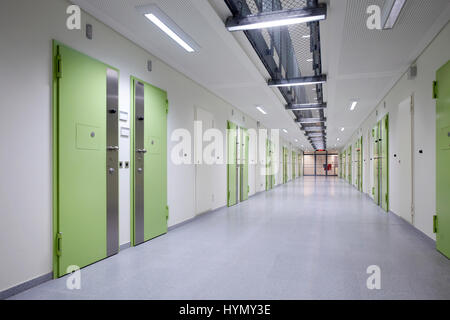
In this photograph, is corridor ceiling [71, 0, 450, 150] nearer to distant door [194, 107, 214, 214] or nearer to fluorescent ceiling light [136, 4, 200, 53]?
fluorescent ceiling light [136, 4, 200, 53]

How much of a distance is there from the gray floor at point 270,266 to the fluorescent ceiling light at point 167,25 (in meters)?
2.78

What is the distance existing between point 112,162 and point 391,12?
3599 mm

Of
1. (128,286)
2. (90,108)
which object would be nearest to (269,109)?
(90,108)

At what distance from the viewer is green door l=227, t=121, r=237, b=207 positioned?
7.75 m

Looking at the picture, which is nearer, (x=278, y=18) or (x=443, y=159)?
(x=278, y=18)

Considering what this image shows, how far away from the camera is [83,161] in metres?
3.10

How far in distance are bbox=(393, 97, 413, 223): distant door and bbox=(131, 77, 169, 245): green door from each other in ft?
13.7

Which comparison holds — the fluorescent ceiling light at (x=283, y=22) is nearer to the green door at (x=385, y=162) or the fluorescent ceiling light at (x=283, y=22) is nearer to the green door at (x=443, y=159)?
the green door at (x=443, y=159)

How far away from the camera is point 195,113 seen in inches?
232

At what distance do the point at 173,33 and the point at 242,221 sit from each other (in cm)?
363

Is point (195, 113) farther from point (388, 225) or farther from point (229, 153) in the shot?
point (388, 225)

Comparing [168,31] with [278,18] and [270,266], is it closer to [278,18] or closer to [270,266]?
[278,18]

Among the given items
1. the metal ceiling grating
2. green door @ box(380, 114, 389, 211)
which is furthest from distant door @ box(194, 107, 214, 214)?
green door @ box(380, 114, 389, 211)

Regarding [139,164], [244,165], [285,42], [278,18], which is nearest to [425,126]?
[285,42]
